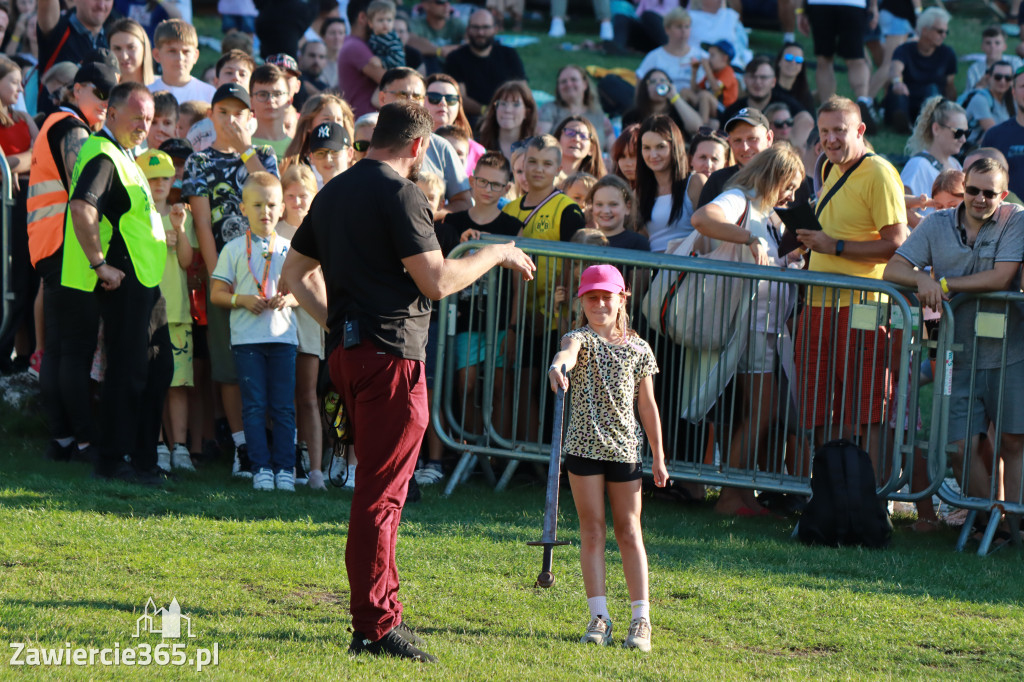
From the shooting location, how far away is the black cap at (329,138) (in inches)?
324

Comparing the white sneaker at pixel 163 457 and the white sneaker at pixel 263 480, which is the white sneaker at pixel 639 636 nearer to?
the white sneaker at pixel 263 480

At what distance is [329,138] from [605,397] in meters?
3.59

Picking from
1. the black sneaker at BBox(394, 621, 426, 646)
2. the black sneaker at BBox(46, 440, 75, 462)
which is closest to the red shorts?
the black sneaker at BBox(394, 621, 426, 646)

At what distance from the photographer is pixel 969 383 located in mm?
7359

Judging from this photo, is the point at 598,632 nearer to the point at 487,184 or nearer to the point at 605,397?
the point at 605,397

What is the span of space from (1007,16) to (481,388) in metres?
19.2

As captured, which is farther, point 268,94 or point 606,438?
point 268,94

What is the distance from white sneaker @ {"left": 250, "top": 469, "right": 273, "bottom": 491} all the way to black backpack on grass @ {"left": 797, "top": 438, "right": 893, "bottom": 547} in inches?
124

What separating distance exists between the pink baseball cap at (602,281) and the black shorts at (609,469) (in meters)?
0.72

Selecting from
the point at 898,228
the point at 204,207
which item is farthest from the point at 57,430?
the point at 898,228

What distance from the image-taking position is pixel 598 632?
5.23 m

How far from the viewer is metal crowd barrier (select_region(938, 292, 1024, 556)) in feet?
23.7

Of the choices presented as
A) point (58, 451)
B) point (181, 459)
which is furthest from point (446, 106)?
point (58, 451)

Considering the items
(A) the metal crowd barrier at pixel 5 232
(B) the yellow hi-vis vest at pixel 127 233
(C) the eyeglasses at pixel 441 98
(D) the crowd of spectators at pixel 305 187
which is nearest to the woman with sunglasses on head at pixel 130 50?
(D) the crowd of spectators at pixel 305 187
